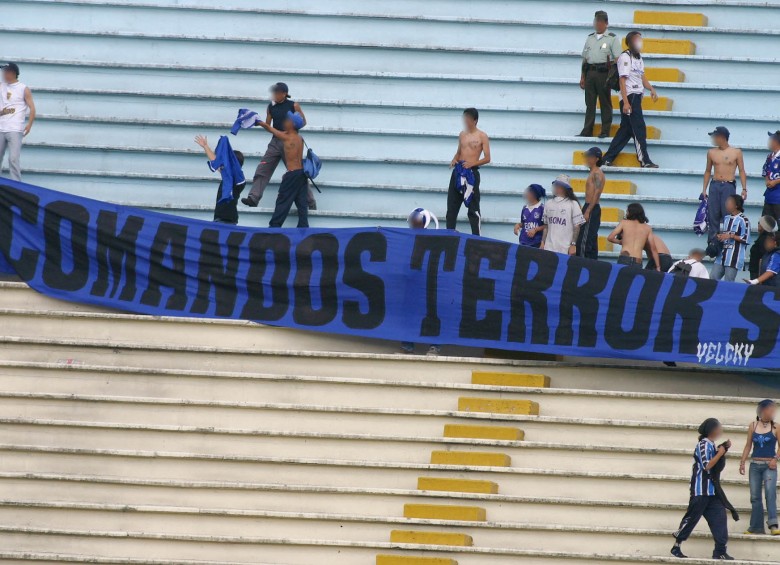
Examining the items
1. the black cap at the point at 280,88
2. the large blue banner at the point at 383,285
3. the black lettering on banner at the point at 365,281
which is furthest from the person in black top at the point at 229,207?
the black lettering on banner at the point at 365,281

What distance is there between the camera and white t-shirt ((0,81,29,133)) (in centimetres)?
1805

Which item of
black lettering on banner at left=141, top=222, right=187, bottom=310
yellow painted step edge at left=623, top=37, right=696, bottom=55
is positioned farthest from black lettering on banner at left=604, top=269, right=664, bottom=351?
yellow painted step edge at left=623, top=37, right=696, bottom=55

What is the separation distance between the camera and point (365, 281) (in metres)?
15.6

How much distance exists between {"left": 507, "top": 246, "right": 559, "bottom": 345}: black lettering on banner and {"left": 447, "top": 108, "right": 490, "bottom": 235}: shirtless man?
197 centimetres

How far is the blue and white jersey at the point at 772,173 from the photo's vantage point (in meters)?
17.0

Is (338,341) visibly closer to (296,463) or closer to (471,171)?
(296,463)

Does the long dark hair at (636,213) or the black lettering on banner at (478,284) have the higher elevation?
the long dark hair at (636,213)

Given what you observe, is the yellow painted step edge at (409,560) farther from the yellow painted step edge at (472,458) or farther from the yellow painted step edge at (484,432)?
the yellow painted step edge at (484,432)

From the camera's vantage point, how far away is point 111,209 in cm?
1614

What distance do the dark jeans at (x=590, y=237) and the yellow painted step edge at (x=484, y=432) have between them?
2746mm

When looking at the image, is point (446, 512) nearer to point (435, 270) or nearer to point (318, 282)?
point (435, 270)

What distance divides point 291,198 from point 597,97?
157 inches

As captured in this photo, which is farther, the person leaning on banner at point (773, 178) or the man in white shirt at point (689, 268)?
the person leaning on banner at point (773, 178)

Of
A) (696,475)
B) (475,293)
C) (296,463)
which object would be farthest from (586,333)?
(296,463)
